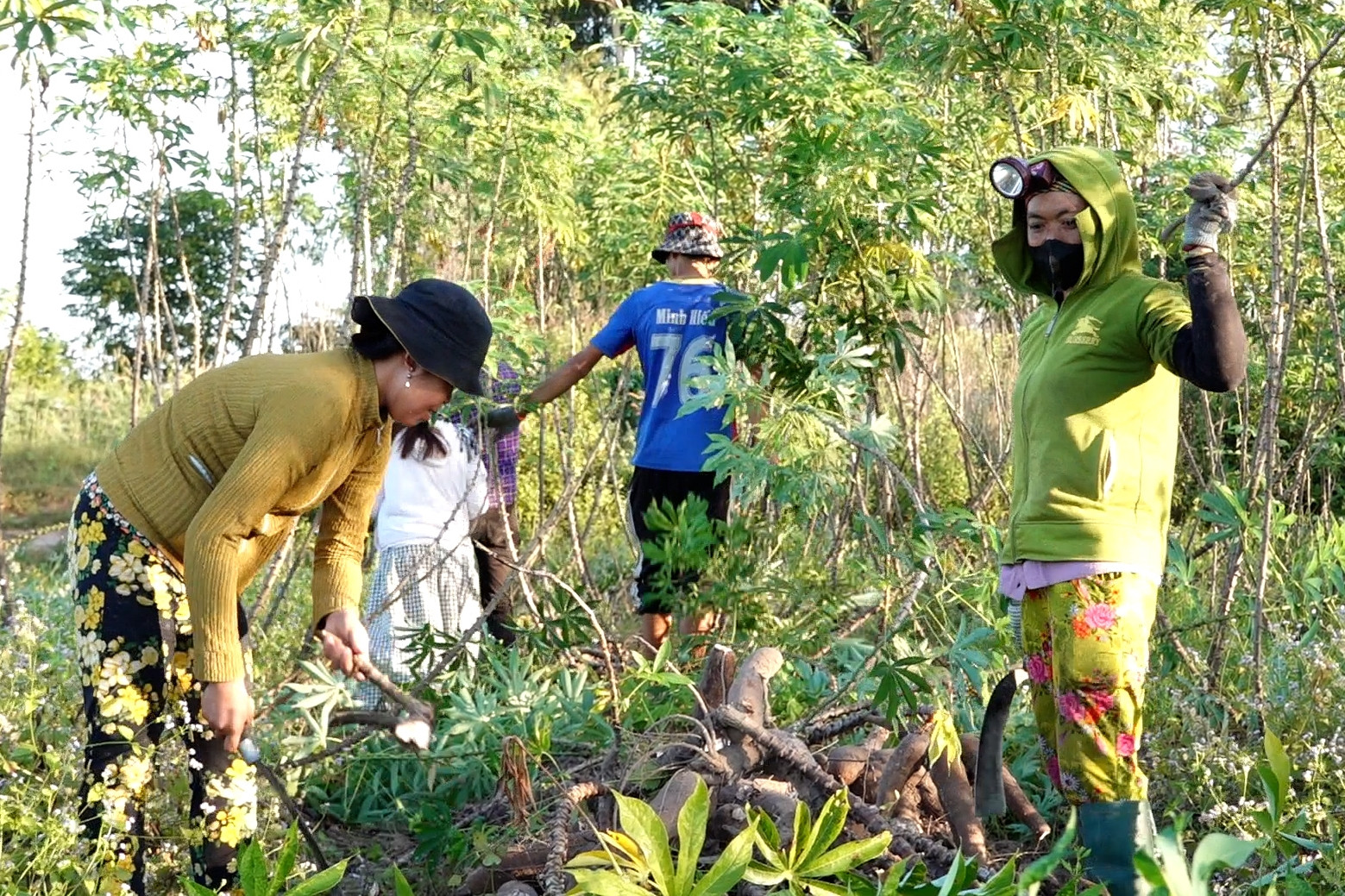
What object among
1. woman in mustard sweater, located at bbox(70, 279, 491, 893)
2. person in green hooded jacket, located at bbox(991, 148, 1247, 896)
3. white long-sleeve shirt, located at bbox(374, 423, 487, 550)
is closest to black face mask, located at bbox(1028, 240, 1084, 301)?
Answer: person in green hooded jacket, located at bbox(991, 148, 1247, 896)

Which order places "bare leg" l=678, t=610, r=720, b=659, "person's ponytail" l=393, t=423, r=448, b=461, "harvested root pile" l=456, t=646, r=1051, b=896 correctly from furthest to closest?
"bare leg" l=678, t=610, r=720, b=659 → "person's ponytail" l=393, t=423, r=448, b=461 → "harvested root pile" l=456, t=646, r=1051, b=896

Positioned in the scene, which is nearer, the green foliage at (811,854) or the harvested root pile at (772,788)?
the green foliage at (811,854)

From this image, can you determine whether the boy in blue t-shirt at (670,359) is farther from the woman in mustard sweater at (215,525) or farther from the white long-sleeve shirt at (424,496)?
the woman in mustard sweater at (215,525)

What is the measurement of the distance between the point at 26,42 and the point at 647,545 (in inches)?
74.3

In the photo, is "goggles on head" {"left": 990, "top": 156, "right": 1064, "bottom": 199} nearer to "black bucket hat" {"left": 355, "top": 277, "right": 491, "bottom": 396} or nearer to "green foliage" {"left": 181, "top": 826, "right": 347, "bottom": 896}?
"black bucket hat" {"left": 355, "top": 277, "right": 491, "bottom": 396}

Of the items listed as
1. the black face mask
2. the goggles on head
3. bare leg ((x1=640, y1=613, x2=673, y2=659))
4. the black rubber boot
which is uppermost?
the goggles on head

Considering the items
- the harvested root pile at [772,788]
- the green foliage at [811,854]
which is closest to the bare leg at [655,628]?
the harvested root pile at [772,788]

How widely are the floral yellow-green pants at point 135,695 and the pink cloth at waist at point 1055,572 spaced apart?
1.48m

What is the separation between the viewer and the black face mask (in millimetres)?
2646

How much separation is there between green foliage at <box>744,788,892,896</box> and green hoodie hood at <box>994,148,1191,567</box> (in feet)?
3.05

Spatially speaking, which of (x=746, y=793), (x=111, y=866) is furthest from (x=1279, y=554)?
(x=111, y=866)

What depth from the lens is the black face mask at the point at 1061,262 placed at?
2.65m

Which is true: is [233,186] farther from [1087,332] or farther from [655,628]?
[1087,332]

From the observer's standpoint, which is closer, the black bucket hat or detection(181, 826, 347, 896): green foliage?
detection(181, 826, 347, 896): green foliage
